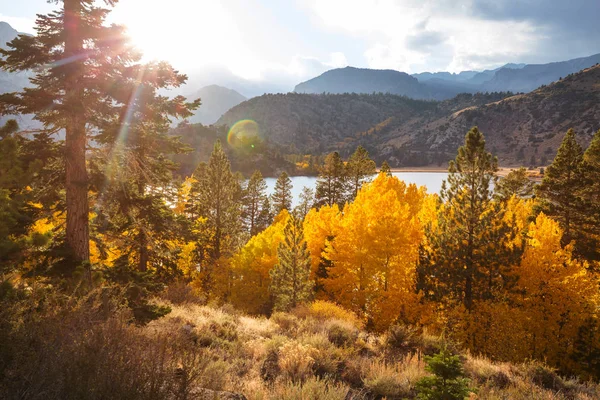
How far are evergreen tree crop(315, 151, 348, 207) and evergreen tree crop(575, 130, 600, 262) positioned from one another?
29.0 meters

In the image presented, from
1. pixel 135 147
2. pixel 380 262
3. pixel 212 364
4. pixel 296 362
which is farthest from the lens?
pixel 380 262

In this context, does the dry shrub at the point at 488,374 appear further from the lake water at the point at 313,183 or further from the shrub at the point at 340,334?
the lake water at the point at 313,183

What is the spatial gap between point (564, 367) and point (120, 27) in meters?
28.9

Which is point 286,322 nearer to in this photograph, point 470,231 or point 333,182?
point 470,231

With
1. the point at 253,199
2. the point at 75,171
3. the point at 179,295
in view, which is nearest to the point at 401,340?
the point at 75,171

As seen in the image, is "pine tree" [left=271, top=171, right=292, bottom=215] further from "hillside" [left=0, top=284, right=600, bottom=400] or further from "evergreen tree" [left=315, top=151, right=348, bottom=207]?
"hillside" [left=0, top=284, right=600, bottom=400]

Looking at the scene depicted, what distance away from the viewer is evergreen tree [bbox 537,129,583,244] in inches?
927

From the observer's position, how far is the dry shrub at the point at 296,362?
252 inches

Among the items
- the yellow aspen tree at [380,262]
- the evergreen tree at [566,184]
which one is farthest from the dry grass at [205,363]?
the evergreen tree at [566,184]

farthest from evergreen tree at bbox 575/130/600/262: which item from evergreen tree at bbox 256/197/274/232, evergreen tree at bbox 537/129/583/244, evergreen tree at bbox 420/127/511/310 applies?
evergreen tree at bbox 256/197/274/232

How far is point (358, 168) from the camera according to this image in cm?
4822

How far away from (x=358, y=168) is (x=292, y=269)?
2804 cm

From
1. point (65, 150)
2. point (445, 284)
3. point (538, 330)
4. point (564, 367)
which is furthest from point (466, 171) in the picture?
point (65, 150)

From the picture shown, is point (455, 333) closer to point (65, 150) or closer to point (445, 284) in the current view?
point (445, 284)
